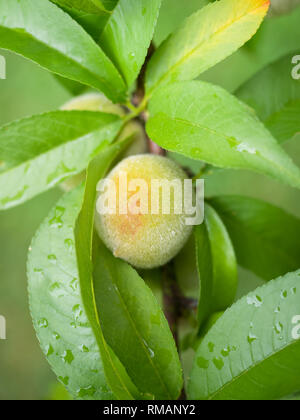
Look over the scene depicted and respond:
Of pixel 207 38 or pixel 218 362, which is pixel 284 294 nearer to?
pixel 218 362

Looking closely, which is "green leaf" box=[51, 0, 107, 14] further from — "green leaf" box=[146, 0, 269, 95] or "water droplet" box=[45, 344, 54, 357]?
"water droplet" box=[45, 344, 54, 357]

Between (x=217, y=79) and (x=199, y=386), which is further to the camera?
(x=217, y=79)

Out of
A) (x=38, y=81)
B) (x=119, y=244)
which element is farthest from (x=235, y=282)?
(x=38, y=81)

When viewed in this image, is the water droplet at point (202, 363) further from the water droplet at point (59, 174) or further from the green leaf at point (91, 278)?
the water droplet at point (59, 174)

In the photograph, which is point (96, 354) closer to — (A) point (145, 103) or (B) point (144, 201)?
(B) point (144, 201)

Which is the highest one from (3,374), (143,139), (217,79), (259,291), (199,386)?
(217,79)

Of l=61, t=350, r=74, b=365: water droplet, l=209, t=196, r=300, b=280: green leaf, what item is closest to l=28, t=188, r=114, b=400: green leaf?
l=61, t=350, r=74, b=365: water droplet

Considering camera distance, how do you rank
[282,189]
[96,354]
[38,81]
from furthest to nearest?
1. [38,81]
2. [282,189]
3. [96,354]
